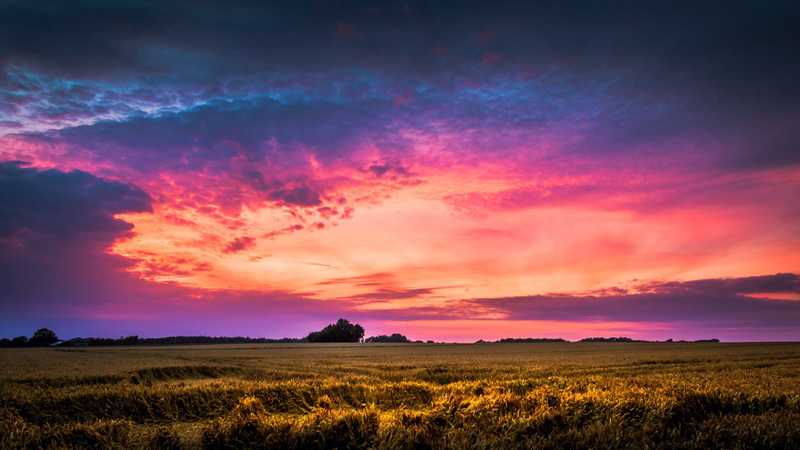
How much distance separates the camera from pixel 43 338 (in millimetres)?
119250

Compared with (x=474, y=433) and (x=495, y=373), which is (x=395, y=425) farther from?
(x=495, y=373)

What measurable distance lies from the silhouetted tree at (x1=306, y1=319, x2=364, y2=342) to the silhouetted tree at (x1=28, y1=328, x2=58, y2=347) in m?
67.1

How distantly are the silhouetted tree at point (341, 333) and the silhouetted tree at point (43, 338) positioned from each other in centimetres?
6712

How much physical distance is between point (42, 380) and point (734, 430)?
73.6 feet

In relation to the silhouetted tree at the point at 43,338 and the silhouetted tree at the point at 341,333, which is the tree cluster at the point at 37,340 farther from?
the silhouetted tree at the point at 341,333

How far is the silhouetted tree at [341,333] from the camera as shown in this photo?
13125 centimetres

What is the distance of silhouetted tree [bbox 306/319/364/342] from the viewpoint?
131250 mm

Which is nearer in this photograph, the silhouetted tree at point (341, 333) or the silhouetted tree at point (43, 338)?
the silhouetted tree at point (43, 338)

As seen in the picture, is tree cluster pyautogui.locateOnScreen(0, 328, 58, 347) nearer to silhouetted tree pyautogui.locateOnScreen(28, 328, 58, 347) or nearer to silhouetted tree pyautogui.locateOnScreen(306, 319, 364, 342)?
silhouetted tree pyautogui.locateOnScreen(28, 328, 58, 347)

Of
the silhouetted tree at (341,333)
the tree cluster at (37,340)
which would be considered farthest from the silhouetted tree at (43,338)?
the silhouetted tree at (341,333)

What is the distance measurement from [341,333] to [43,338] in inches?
2998

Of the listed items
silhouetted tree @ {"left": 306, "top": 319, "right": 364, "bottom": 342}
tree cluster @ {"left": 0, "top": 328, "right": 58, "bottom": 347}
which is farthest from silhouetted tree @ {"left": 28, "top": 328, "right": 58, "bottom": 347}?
silhouetted tree @ {"left": 306, "top": 319, "right": 364, "bottom": 342}

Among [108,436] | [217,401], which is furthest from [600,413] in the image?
[217,401]

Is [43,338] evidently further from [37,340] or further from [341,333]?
[341,333]
